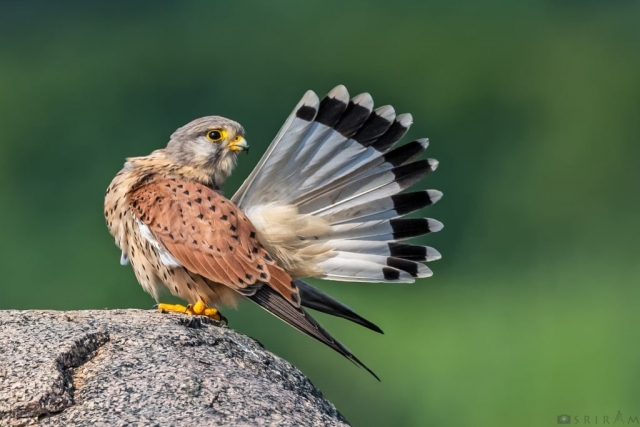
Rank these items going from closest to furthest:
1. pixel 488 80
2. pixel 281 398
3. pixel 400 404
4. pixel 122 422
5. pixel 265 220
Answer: pixel 122 422
pixel 281 398
pixel 265 220
pixel 400 404
pixel 488 80

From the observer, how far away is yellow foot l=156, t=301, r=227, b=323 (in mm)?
5052

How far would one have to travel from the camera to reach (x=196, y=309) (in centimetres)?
517

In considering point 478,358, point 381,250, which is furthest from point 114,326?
point 478,358

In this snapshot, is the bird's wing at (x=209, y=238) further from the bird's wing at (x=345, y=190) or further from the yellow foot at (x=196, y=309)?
the bird's wing at (x=345, y=190)

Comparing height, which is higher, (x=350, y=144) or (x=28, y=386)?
(x=350, y=144)

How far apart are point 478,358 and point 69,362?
605cm

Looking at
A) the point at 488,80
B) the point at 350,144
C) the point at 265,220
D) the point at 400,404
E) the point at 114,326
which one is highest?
the point at 488,80

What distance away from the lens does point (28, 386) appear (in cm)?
406

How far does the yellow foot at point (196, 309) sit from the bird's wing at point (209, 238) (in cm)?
13

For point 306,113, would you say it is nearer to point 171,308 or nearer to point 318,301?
point 318,301

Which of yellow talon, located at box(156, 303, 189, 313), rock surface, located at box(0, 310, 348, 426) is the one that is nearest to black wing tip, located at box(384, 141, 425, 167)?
→ yellow talon, located at box(156, 303, 189, 313)

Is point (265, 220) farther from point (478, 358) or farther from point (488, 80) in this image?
point (488, 80)

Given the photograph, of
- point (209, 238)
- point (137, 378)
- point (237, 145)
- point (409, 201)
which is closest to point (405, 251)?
point (409, 201)

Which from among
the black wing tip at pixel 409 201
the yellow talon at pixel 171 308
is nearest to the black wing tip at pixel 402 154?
the black wing tip at pixel 409 201
